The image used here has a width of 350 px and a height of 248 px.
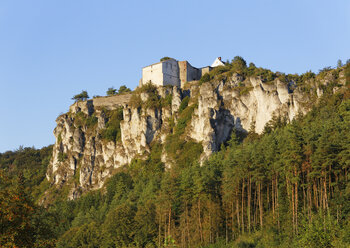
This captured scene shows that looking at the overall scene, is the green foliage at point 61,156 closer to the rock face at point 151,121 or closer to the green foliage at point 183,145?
the rock face at point 151,121

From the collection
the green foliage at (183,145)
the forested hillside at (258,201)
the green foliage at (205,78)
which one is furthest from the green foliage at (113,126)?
the forested hillside at (258,201)

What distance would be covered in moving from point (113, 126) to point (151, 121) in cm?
1236

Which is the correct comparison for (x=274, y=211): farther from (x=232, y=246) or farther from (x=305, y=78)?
(x=305, y=78)

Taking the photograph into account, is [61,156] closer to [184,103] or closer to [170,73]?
[170,73]

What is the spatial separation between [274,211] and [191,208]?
10.1 meters

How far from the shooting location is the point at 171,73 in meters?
103

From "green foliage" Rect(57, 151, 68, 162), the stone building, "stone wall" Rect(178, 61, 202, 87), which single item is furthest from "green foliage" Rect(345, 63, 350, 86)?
"green foliage" Rect(57, 151, 68, 162)

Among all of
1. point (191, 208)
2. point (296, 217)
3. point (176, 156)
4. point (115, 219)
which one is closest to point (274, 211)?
point (296, 217)

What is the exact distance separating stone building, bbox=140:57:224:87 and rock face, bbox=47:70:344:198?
3.98 m

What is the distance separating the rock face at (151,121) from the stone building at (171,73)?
3985mm

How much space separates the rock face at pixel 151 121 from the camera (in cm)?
8238

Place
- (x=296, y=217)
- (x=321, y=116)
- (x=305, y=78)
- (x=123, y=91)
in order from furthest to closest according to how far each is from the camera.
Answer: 1. (x=123, y=91)
2. (x=305, y=78)
3. (x=321, y=116)
4. (x=296, y=217)

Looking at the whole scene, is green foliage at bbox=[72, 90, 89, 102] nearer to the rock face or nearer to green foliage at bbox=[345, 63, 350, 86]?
the rock face

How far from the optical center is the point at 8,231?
71.2ft
